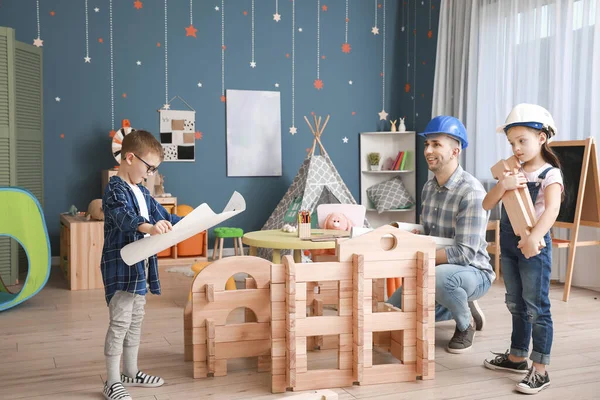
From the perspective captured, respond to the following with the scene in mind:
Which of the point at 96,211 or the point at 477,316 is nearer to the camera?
the point at 477,316

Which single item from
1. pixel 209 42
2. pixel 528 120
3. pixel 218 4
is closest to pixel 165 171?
pixel 209 42

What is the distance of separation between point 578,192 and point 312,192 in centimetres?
211

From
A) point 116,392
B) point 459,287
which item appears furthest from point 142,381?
point 459,287

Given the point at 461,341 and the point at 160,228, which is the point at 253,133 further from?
the point at 160,228

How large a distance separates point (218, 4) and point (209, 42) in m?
0.37

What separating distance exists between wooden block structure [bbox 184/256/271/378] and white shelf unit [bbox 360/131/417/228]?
12.4 ft

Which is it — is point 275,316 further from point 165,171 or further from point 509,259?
point 165,171

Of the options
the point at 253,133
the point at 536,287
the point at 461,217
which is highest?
the point at 253,133

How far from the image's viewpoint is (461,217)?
2686 millimetres

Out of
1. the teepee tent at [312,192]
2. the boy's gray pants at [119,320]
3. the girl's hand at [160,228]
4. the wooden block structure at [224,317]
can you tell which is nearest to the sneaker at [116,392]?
the boy's gray pants at [119,320]

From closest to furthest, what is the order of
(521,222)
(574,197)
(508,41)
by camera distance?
(521,222), (574,197), (508,41)

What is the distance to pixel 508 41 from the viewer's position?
4.91 metres

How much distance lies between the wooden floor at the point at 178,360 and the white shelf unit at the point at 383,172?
95.4 inches

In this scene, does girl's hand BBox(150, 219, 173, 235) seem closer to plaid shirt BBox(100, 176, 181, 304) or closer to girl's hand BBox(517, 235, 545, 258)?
plaid shirt BBox(100, 176, 181, 304)
